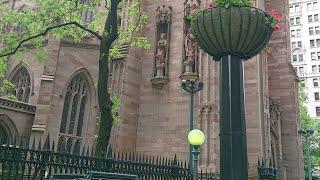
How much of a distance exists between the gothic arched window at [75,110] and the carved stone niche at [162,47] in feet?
14.0

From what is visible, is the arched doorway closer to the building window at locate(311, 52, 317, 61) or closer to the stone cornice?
the stone cornice

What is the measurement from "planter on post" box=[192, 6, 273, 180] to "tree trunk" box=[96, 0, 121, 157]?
207 inches

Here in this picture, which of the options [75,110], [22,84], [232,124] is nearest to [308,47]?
[75,110]

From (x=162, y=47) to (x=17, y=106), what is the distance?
8.32 m

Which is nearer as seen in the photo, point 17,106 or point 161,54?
point 17,106

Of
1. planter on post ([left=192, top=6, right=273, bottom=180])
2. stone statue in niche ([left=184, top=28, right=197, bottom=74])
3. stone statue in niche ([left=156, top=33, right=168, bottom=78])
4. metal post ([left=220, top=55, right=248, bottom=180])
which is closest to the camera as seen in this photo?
metal post ([left=220, top=55, right=248, bottom=180])

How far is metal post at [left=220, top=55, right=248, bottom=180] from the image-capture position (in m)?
5.61

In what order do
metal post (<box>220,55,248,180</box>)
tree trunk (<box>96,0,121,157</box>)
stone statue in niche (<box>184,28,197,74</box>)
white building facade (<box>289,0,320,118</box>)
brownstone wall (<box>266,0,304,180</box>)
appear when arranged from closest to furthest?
metal post (<box>220,55,248,180</box>), tree trunk (<box>96,0,121,157</box>), stone statue in niche (<box>184,28,197,74</box>), brownstone wall (<box>266,0,304,180</box>), white building facade (<box>289,0,320,118</box>)

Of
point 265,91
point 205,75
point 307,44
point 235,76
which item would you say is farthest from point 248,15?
point 307,44

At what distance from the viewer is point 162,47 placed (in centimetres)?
2019

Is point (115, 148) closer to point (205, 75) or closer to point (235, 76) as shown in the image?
point (205, 75)

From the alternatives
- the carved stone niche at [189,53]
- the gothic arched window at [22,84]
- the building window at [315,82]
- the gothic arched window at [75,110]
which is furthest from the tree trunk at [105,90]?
the building window at [315,82]

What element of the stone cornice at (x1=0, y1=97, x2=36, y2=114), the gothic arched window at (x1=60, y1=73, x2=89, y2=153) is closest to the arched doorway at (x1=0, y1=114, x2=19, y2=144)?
the stone cornice at (x1=0, y1=97, x2=36, y2=114)

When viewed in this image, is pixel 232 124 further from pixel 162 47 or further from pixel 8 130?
pixel 8 130
